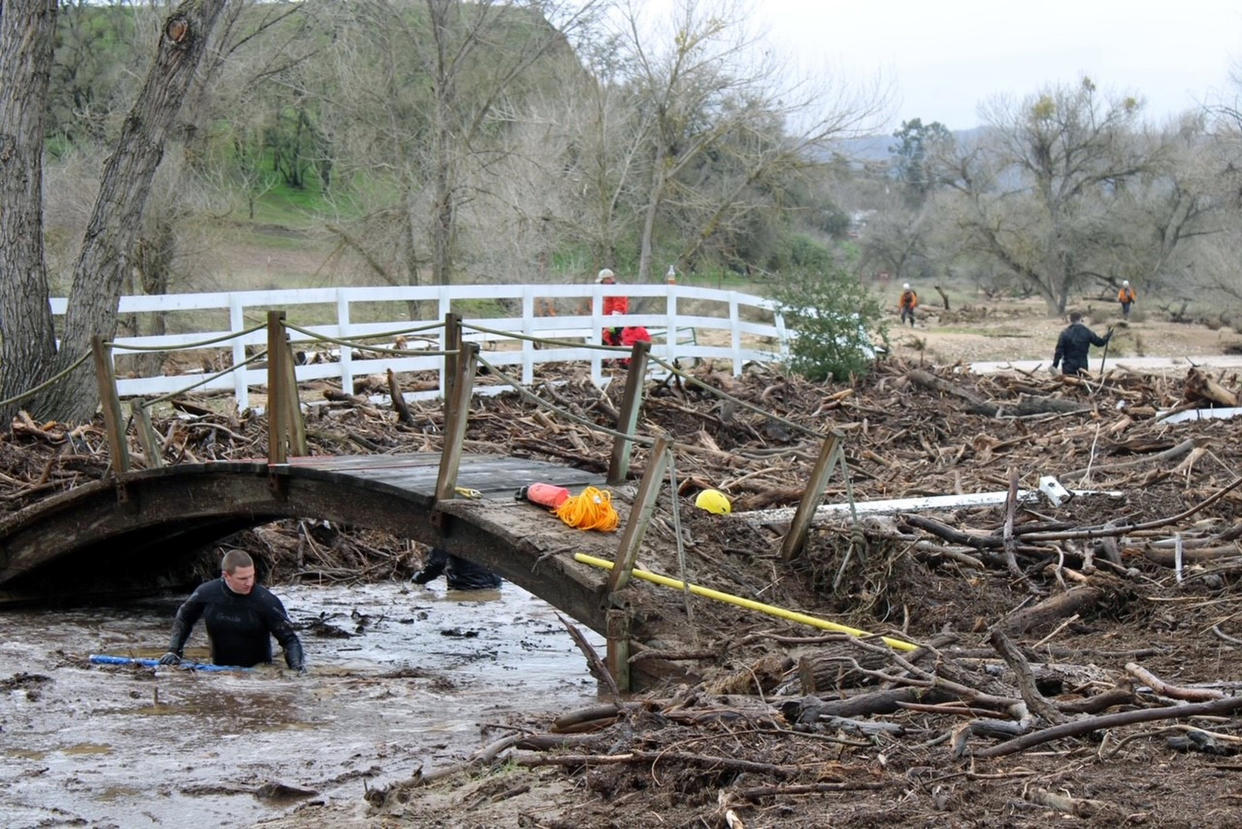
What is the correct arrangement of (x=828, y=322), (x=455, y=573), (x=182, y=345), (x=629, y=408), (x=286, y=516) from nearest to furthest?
(x=629, y=408) → (x=286, y=516) → (x=182, y=345) → (x=455, y=573) → (x=828, y=322)

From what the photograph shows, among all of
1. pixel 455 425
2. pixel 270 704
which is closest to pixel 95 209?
pixel 455 425

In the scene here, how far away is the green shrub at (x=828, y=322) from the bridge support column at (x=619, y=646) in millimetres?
11157

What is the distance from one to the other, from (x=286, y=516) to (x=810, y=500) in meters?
3.97

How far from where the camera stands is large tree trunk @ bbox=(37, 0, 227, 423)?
44.5ft

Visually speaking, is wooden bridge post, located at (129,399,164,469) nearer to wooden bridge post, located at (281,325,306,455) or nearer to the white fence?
wooden bridge post, located at (281,325,306,455)

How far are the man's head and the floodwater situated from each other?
57 centimetres

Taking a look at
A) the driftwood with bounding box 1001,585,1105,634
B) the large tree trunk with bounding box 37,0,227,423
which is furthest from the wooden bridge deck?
the driftwood with bounding box 1001,585,1105,634

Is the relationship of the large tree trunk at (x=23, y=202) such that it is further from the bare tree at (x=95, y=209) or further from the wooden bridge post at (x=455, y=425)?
the wooden bridge post at (x=455, y=425)

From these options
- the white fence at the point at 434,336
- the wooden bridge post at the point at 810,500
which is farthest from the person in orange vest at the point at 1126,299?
the wooden bridge post at the point at 810,500

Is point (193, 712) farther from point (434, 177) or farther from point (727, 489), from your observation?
point (434, 177)

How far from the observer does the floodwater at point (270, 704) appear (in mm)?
6621

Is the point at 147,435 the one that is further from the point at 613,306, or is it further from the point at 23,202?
the point at 613,306

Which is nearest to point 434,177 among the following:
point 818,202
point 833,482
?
A: point 818,202

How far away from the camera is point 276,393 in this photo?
958cm
